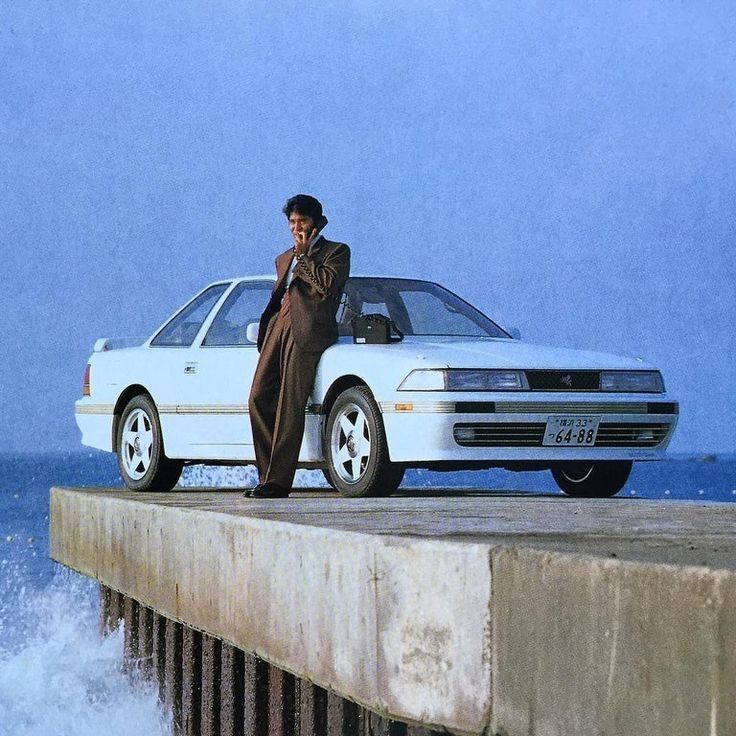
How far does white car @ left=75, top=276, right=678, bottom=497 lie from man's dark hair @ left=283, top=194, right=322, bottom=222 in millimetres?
887

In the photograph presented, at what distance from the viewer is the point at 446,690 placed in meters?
4.07

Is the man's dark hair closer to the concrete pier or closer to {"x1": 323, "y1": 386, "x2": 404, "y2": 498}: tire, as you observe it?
{"x1": 323, "y1": 386, "x2": 404, "y2": 498}: tire

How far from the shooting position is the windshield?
10.3 m

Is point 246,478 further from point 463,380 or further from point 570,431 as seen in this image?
point 463,380

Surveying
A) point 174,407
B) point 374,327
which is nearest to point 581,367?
point 374,327

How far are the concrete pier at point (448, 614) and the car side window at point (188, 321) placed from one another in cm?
322

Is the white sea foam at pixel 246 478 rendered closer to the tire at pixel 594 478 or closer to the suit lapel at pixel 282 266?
the tire at pixel 594 478

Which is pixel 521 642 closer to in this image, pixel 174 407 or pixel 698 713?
pixel 698 713

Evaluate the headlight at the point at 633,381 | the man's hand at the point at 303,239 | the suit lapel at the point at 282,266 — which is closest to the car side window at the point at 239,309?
the suit lapel at the point at 282,266

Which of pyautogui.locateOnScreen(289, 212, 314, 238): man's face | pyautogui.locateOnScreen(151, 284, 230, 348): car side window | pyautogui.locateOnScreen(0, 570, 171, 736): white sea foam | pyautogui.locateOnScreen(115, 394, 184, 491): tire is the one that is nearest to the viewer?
pyautogui.locateOnScreen(0, 570, 171, 736): white sea foam

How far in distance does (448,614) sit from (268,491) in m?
5.08

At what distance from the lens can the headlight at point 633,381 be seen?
9.55m

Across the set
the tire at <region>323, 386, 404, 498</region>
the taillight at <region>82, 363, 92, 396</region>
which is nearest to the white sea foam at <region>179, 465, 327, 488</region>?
the taillight at <region>82, 363, 92, 396</region>

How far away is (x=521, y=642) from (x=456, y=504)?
4382 mm
